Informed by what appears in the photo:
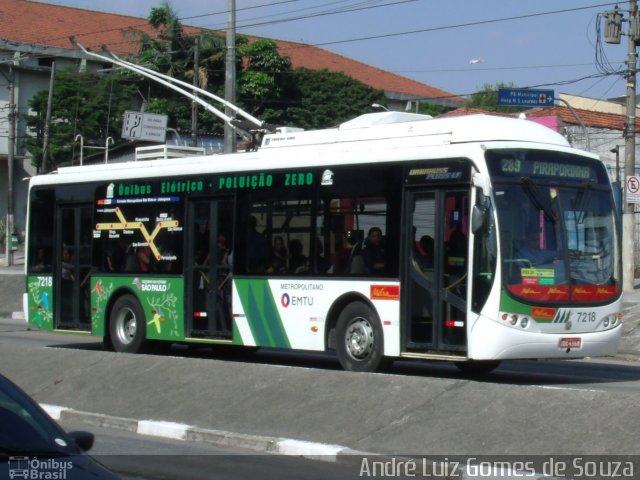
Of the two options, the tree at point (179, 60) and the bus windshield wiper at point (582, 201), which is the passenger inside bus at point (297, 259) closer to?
the bus windshield wiper at point (582, 201)

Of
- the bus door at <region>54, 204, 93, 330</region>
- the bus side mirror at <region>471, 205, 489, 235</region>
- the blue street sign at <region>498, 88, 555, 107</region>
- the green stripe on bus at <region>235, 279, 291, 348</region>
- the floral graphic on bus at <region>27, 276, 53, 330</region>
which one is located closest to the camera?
the bus side mirror at <region>471, 205, 489, 235</region>

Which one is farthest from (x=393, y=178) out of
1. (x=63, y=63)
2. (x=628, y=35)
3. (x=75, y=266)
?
(x=63, y=63)

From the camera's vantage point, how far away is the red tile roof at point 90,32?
6294 centimetres

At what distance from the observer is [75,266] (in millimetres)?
18797

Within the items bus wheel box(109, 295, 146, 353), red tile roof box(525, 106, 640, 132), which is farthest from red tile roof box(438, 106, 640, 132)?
bus wheel box(109, 295, 146, 353)

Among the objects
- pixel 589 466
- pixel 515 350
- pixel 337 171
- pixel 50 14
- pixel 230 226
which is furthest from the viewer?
pixel 50 14

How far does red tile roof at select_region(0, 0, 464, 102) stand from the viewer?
62.9 meters

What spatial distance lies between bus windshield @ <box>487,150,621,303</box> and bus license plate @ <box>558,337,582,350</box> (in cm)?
46

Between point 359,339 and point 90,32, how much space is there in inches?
2245

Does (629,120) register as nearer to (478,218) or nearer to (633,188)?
(633,188)

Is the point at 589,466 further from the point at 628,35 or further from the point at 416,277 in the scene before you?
the point at 628,35

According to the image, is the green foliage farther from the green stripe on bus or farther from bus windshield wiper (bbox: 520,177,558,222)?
bus windshield wiper (bbox: 520,177,558,222)

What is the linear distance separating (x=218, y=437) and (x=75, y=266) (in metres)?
8.83
